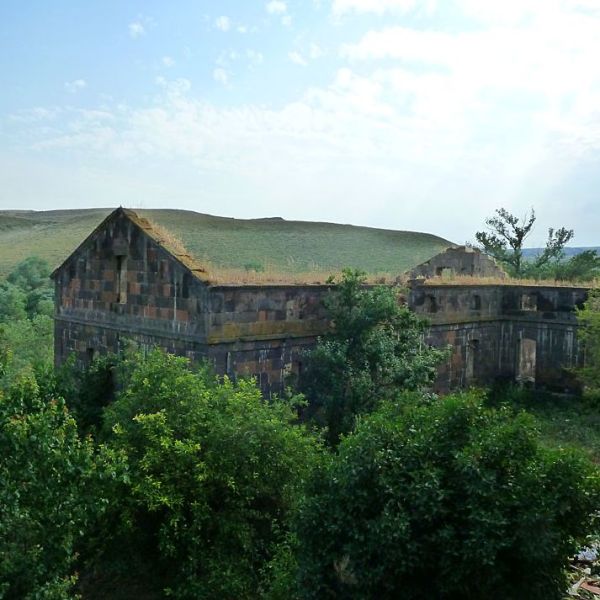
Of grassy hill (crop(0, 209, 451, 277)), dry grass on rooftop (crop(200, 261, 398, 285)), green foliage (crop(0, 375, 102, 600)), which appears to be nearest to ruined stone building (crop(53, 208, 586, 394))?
dry grass on rooftop (crop(200, 261, 398, 285))

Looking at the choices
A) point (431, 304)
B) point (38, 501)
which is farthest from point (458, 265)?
point (38, 501)

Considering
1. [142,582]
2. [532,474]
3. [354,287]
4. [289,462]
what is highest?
[354,287]

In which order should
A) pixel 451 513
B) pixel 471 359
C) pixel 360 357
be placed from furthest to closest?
pixel 471 359 < pixel 360 357 < pixel 451 513

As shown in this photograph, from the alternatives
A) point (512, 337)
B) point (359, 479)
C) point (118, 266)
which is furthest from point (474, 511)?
point (512, 337)

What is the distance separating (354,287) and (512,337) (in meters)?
9.75

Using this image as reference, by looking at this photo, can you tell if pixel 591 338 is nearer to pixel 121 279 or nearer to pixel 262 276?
pixel 262 276

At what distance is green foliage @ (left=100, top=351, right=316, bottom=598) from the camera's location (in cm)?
966

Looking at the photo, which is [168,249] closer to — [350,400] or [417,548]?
[350,400]

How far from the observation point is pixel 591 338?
1920 cm

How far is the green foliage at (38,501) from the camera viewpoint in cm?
718

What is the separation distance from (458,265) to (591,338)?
8.29 metres

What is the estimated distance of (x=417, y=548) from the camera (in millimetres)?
7152

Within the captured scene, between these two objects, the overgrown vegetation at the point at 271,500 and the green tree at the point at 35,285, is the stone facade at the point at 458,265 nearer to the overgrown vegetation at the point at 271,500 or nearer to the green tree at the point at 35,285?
the overgrown vegetation at the point at 271,500

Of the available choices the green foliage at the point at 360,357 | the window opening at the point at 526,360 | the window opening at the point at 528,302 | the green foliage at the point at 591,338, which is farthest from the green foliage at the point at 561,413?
the green foliage at the point at 360,357
